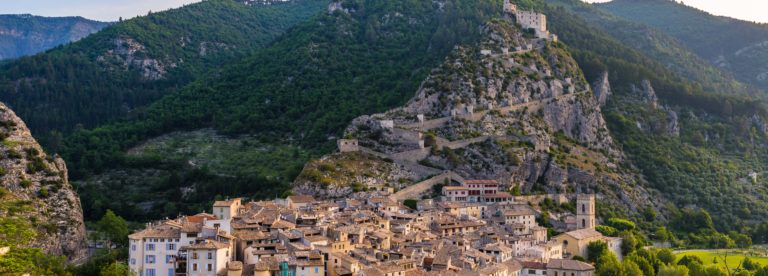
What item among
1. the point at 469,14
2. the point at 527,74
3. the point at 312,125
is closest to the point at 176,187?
the point at 312,125

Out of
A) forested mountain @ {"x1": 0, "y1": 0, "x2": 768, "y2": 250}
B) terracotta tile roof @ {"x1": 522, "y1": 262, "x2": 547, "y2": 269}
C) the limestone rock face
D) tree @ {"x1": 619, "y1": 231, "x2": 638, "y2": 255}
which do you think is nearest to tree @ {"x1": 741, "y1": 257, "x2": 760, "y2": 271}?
tree @ {"x1": 619, "y1": 231, "x2": 638, "y2": 255}

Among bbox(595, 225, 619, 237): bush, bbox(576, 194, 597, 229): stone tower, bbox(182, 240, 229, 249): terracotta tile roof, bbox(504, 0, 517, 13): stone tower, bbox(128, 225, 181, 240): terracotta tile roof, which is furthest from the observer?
bbox(504, 0, 517, 13): stone tower

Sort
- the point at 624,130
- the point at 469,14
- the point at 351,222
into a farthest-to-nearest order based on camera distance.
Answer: the point at 469,14 → the point at 624,130 → the point at 351,222

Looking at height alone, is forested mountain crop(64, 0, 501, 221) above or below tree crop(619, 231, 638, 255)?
above

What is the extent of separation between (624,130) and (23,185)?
76.3m

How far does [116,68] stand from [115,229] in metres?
90.6

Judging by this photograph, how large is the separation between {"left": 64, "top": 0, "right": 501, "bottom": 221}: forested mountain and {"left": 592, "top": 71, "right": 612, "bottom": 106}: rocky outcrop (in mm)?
18537

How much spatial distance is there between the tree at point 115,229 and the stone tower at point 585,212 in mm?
38460

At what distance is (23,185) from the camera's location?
249 ft

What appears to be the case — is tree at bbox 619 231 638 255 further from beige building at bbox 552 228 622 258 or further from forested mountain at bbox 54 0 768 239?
forested mountain at bbox 54 0 768 239

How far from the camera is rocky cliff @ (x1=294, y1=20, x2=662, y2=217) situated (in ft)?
305

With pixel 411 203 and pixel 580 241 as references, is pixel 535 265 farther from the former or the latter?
pixel 411 203

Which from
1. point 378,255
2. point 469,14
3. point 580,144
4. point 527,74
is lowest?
point 378,255

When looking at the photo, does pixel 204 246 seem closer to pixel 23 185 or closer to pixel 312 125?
pixel 23 185
